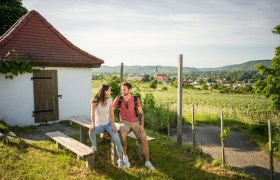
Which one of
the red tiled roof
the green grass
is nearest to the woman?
the green grass

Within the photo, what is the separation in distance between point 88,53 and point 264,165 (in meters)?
9.86

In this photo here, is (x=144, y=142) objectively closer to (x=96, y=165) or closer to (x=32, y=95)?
(x=96, y=165)

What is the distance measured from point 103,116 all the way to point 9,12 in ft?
51.0

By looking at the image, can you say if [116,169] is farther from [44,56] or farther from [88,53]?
[88,53]

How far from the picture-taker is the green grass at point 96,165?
5451mm

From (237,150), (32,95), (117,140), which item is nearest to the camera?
(117,140)

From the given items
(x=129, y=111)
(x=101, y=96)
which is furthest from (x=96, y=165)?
(x=101, y=96)

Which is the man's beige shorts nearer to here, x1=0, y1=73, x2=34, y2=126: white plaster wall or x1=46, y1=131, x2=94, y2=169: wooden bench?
x1=46, y1=131, x2=94, y2=169: wooden bench

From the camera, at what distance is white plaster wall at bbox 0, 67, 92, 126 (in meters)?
9.84

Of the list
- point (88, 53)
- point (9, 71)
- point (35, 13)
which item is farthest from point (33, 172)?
point (35, 13)

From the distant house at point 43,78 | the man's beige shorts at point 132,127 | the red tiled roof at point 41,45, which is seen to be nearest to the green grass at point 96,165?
the man's beige shorts at point 132,127

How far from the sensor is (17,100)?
32.9ft

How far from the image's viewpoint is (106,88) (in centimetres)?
584

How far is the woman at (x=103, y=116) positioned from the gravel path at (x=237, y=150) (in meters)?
5.17
